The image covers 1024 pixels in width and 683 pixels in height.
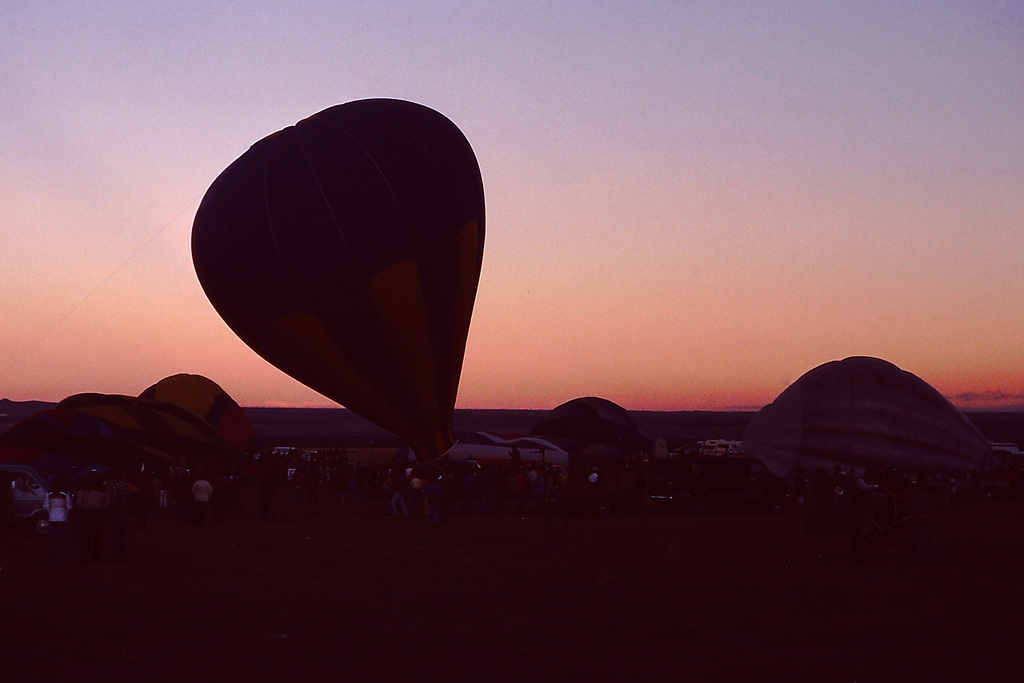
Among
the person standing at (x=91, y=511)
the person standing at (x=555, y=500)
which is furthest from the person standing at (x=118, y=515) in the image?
the person standing at (x=555, y=500)

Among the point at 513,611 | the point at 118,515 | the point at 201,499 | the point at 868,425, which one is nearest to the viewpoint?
the point at 513,611

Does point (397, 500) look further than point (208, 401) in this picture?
No

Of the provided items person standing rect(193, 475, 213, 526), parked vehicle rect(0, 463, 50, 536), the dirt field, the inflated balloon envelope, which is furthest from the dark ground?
person standing rect(193, 475, 213, 526)

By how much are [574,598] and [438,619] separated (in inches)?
104

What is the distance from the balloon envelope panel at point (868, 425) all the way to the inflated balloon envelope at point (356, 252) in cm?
1732

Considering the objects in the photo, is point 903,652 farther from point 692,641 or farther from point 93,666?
point 93,666

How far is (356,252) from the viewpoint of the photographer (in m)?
26.6

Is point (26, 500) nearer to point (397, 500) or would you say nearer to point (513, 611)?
point (397, 500)

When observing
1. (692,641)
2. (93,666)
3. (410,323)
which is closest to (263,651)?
(93,666)

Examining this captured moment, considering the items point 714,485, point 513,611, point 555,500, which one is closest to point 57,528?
point 513,611

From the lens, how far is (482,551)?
23.4 m

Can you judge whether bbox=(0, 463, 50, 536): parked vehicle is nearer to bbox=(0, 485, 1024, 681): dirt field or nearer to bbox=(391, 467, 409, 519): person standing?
bbox=(0, 485, 1024, 681): dirt field

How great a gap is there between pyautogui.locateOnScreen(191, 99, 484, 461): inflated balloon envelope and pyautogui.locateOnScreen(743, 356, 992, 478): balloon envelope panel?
17.3 m

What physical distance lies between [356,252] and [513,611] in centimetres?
1373
